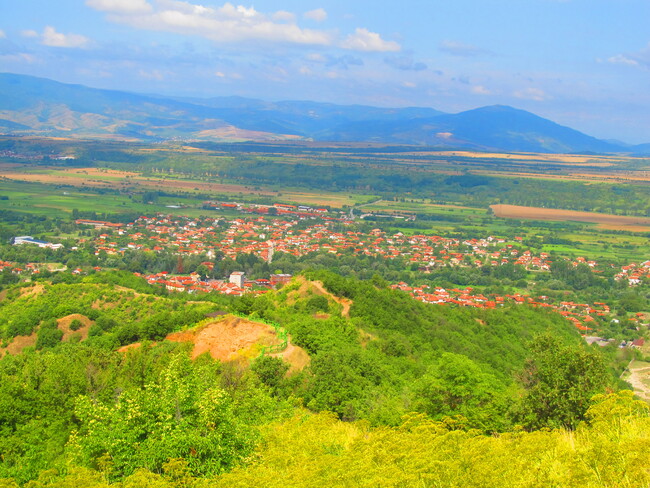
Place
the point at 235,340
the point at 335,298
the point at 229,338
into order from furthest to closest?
1. the point at 335,298
2. the point at 229,338
3. the point at 235,340

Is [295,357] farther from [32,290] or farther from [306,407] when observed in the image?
[32,290]

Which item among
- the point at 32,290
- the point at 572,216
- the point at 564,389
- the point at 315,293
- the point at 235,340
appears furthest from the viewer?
the point at 572,216

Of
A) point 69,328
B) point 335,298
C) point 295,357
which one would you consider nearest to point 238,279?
point 69,328

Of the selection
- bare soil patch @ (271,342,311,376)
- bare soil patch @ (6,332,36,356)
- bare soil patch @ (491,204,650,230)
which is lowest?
bare soil patch @ (6,332,36,356)

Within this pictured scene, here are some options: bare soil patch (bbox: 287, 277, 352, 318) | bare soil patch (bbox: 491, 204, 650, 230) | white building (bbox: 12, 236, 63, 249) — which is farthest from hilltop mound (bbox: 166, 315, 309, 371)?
bare soil patch (bbox: 491, 204, 650, 230)

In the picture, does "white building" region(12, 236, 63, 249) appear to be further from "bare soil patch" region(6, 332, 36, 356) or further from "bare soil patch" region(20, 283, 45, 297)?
"bare soil patch" region(6, 332, 36, 356)

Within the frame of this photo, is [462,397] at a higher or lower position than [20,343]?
higher

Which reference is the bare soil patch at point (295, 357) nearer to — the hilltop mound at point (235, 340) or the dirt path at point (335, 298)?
the hilltop mound at point (235, 340)
